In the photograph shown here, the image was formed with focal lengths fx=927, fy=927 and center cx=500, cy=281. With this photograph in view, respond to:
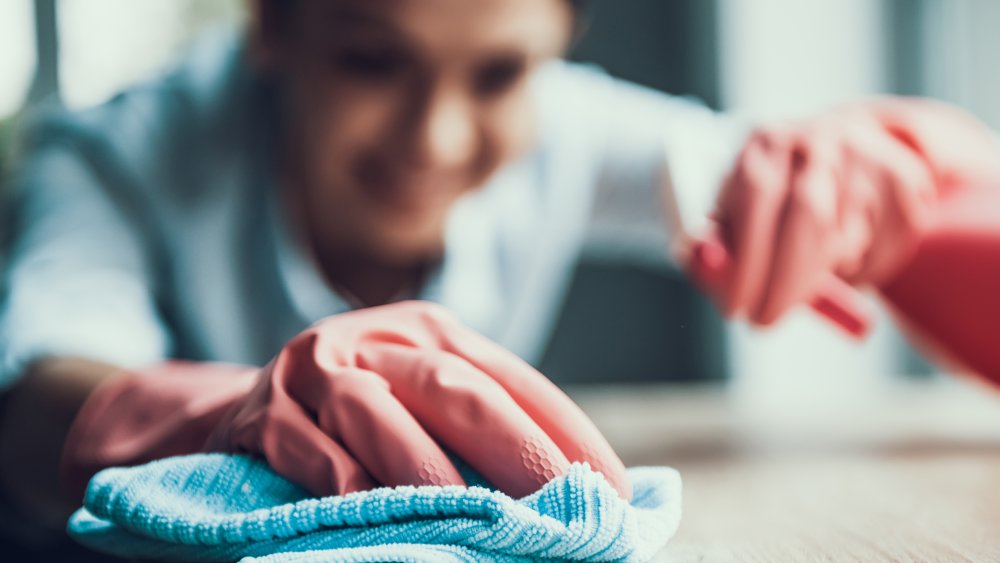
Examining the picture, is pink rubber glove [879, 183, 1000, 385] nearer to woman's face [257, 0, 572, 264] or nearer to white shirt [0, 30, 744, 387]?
white shirt [0, 30, 744, 387]

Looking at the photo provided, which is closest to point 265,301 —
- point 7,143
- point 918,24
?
point 7,143

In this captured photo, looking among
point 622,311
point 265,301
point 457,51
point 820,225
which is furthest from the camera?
point 622,311

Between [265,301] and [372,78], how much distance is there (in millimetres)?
244

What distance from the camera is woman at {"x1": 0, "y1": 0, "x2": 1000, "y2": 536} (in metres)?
0.30

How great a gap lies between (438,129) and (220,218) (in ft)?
0.71

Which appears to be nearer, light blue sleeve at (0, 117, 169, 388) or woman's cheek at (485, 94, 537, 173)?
light blue sleeve at (0, 117, 169, 388)

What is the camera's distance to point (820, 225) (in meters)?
0.54

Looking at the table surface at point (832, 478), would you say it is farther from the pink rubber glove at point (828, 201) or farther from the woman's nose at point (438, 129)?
the woman's nose at point (438, 129)

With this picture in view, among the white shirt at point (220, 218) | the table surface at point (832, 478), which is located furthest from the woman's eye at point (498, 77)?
the table surface at point (832, 478)

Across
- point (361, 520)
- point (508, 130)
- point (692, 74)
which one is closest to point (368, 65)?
point (508, 130)

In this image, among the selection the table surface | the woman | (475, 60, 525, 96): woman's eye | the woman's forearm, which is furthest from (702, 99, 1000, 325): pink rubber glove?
the woman's forearm

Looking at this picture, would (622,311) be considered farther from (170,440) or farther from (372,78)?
(170,440)

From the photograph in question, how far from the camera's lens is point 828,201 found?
1.80 ft

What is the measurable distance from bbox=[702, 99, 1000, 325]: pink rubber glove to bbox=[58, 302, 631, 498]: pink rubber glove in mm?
271
